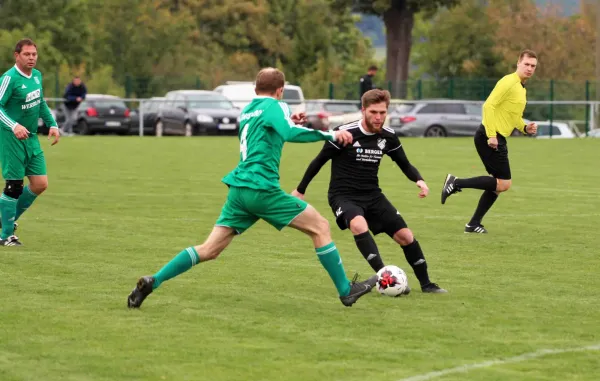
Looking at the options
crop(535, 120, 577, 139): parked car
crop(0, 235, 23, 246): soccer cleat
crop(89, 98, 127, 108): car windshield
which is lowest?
crop(535, 120, 577, 139): parked car

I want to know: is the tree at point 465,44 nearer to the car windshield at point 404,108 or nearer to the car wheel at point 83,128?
the car windshield at point 404,108

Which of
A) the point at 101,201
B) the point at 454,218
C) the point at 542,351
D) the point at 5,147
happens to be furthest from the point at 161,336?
the point at 101,201

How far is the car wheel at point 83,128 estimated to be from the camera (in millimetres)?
41250

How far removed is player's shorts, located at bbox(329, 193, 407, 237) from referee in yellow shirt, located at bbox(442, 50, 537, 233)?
4.28 meters

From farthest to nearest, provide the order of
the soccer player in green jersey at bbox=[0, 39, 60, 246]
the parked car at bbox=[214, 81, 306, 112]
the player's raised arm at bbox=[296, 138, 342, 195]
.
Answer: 1. the parked car at bbox=[214, 81, 306, 112]
2. the soccer player in green jersey at bbox=[0, 39, 60, 246]
3. the player's raised arm at bbox=[296, 138, 342, 195]

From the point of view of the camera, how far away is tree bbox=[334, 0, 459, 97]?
6022cm

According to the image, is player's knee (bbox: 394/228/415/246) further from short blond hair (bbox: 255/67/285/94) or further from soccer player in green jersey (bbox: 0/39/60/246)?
soccer player in green jersey (bbox: 0/39/60/246)

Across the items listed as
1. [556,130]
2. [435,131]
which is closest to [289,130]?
[435,131]

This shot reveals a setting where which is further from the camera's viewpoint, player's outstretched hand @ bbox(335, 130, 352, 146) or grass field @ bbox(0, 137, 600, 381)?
player's outstretched hand @ bbox(335, 130, 352, 146)

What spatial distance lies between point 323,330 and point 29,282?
2941 mm

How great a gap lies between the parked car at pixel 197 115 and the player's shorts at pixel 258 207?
3241 centimetres

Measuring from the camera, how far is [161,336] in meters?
7.53

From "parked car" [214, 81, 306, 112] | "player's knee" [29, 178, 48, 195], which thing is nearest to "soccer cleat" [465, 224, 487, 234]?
"player's knee" [29, 178, 48, 195]

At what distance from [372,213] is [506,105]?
15.8ft
